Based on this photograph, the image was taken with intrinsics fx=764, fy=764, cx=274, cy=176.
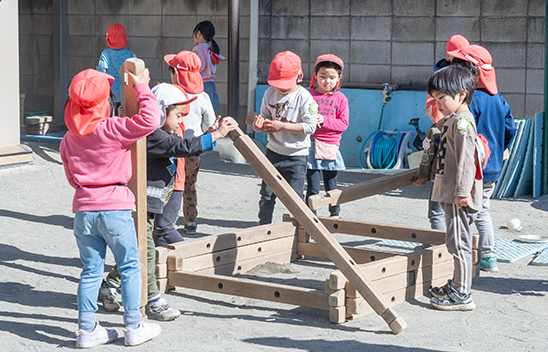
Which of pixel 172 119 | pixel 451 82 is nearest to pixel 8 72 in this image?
pixel 172 119

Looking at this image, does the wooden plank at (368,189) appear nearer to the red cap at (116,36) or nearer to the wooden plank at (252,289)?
the wooden plank at (252,289)

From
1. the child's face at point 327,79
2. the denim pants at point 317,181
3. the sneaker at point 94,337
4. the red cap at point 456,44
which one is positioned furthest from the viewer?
the denim pants at point 317,181

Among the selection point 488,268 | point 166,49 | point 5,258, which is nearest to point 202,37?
point 166,49

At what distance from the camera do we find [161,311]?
4.21 meters

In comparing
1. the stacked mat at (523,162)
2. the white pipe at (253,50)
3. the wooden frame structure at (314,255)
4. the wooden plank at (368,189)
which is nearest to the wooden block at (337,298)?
the wooden frame structure at (314,255)

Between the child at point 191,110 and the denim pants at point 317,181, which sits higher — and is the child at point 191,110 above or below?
above

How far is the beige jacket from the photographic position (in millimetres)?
4320

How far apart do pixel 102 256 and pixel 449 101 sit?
2154mm

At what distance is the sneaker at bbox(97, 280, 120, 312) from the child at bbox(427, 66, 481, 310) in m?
1.85

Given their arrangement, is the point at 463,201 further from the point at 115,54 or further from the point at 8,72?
the point at 8,72

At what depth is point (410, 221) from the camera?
22.7 feet

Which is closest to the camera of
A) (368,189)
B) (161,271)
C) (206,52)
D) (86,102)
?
(86,102)

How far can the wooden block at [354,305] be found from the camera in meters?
4.14

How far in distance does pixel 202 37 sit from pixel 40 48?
4214 millimetres
